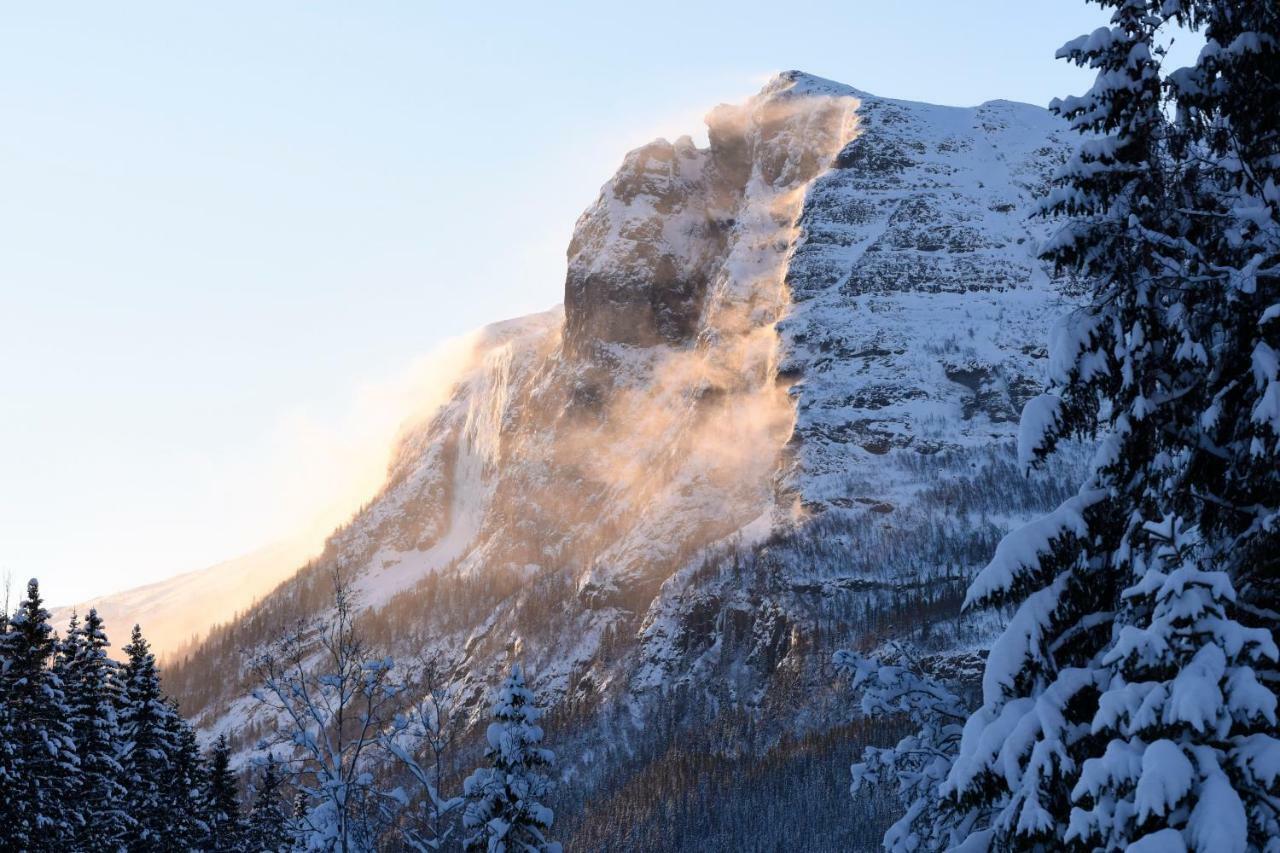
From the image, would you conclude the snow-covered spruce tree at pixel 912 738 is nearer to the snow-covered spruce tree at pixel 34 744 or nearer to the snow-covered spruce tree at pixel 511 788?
the snow-covered spruce tree at pixel 511 788

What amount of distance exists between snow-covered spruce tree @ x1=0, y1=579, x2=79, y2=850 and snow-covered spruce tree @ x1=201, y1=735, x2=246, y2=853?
588 inches

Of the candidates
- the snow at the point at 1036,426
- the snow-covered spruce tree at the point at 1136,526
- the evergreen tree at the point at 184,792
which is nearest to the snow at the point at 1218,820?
the snow-covered spruce tree at the point at 1136,526

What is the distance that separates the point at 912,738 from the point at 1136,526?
25.2ft

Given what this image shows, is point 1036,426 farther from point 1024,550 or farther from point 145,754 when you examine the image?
point 145,754

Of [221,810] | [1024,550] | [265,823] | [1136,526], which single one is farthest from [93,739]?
[1136,526]

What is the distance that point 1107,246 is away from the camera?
13.0 meters

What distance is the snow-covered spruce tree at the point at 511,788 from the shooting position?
32219mm

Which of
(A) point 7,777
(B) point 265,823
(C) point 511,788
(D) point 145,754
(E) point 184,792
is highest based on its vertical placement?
(A) point 7,777

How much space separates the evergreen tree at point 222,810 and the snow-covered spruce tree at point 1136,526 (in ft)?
171

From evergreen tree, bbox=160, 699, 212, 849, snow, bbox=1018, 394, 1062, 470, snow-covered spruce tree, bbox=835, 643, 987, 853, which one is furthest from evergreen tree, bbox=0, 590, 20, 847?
snow, bbox=1018, 394, 1062, 470

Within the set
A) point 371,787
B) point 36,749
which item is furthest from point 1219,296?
point 36,749

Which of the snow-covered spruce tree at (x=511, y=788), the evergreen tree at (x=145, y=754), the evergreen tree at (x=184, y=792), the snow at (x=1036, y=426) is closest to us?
the snow at (x=1036, y=426)

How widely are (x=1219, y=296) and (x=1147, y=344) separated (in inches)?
29.9

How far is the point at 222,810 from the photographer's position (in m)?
60.1
